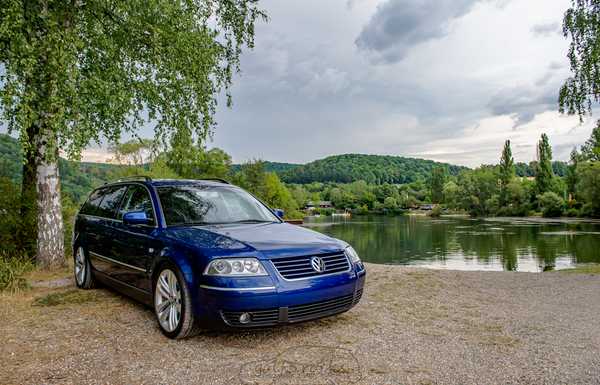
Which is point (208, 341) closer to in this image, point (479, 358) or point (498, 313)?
point (479, 358)

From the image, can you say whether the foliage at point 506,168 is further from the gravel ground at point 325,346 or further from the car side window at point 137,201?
the car side window at point 137,201

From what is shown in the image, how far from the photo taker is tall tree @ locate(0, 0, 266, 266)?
7.04 metres

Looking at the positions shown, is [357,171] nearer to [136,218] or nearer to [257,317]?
[136,218]

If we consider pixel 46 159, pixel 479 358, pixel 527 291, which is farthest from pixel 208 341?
pixel 527 291

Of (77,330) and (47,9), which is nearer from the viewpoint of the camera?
(77,330)

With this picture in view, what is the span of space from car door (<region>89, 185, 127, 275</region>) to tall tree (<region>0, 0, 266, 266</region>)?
5.03 ft

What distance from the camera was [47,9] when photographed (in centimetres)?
793

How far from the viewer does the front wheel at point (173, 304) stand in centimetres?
436

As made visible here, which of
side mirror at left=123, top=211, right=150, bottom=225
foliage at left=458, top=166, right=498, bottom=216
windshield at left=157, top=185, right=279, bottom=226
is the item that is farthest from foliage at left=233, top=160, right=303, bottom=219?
side mirror at left=123, top=211, right=150, bottom=225

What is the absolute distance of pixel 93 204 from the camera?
7102 mm

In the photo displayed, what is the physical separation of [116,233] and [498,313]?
521 cm

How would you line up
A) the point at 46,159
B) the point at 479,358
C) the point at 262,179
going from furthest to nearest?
the point at 262,179
the point at 46,159
the point at 479,358

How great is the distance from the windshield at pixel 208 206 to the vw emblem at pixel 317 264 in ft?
4.44

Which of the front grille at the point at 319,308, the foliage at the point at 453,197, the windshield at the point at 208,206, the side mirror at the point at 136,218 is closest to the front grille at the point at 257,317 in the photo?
the front grille at the point at 319,308
